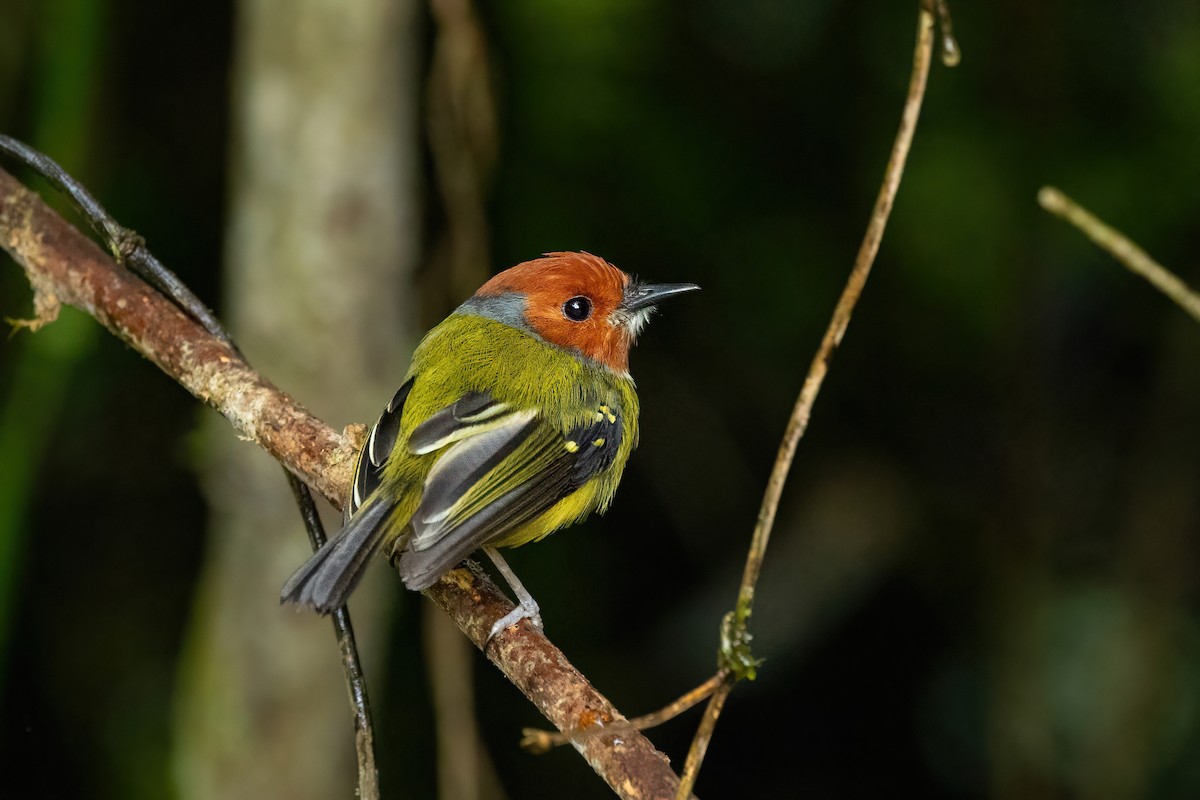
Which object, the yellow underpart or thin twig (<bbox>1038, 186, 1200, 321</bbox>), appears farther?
the yellow underpart

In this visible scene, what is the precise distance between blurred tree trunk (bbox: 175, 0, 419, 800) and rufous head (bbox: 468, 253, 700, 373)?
25.2 inches

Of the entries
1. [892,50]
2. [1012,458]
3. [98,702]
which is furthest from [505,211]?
[98,702]

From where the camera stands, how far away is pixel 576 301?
12.3 feet

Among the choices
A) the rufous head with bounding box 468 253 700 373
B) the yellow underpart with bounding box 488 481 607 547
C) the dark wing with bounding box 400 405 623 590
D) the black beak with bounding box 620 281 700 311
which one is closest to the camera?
the dark wing with bounding box 400 405 623 590

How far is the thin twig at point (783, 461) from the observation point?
1.76m

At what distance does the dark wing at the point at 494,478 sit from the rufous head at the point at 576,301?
34cm

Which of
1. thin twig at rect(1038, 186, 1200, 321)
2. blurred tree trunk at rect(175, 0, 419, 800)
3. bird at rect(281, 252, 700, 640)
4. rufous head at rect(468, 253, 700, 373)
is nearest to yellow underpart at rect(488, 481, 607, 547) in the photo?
bird at rect(281, 252, 700, 640)

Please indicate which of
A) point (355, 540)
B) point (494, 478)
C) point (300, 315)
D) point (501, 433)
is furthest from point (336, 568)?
point (300, 315)

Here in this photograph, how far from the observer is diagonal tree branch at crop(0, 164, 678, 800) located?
2449 mm

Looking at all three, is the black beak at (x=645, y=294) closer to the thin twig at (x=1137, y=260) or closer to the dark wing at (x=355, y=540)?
the dark wing at (x=355, y=540)

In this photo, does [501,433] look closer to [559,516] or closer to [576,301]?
[559,516]

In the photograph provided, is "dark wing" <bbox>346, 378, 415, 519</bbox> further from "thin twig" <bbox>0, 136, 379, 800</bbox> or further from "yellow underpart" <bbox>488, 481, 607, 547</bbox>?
"yellow underpart" <bbox>488, 481, 607, 547</bbox>

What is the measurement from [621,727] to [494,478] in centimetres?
116

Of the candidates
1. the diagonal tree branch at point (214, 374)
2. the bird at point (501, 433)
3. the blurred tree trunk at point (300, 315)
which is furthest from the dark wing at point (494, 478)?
the blurred tree trunk at point (300, 315)
